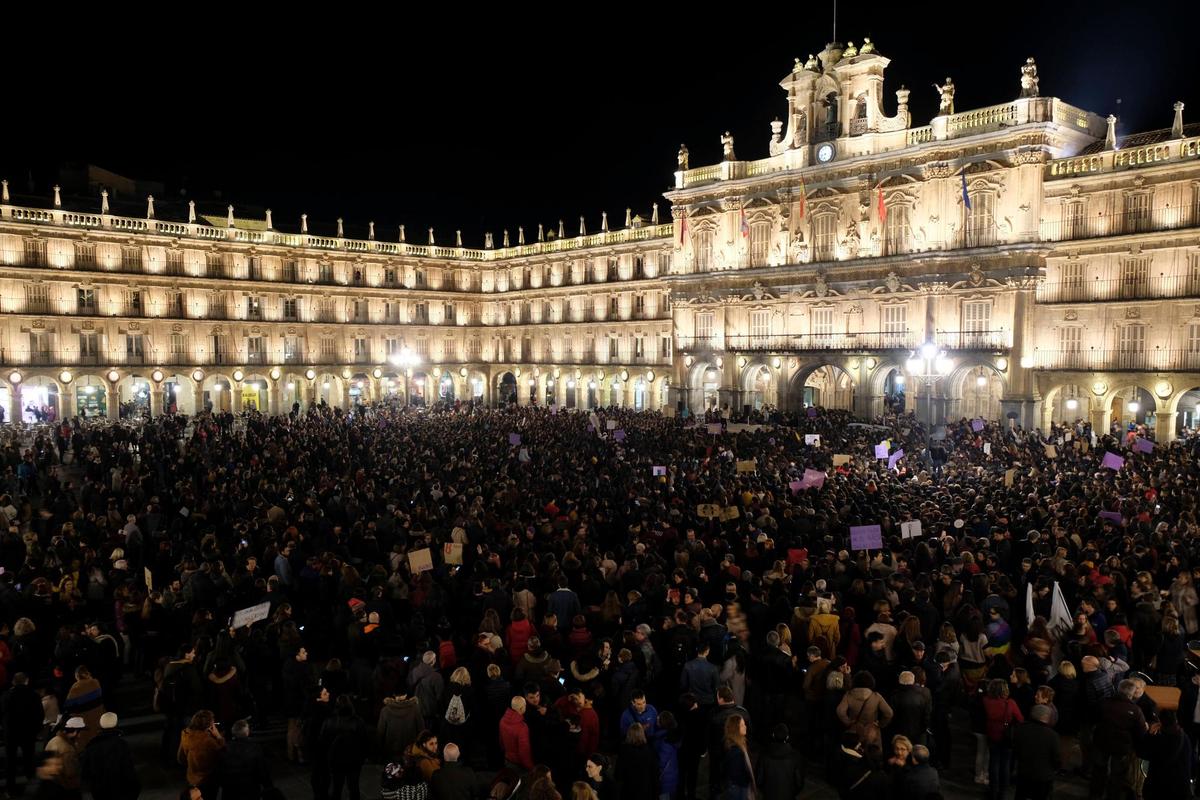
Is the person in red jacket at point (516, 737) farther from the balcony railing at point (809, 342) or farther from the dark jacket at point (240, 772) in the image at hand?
the balcony railing at point (809, 342)

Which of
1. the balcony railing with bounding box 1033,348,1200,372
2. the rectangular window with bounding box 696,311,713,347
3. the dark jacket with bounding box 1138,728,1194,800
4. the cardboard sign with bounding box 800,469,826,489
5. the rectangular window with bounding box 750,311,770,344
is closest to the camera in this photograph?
the dark jacket with bounding box 1138,728,1194,800

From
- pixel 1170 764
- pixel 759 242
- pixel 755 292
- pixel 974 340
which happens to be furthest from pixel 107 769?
pixel 759 242

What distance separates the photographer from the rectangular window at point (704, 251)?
45.5m

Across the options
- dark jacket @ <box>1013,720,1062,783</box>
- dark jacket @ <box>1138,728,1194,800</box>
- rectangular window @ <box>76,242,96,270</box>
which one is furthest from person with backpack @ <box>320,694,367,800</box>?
rectangular window @ <box>76,242,96,270</box>

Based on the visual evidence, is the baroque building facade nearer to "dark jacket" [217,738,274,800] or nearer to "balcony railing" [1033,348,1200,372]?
"balcony railing" [1033,348,1200,372]

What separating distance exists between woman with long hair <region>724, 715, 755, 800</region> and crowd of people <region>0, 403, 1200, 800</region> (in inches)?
0.9

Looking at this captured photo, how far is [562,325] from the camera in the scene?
2288 inches

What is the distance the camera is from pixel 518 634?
9.61 metres

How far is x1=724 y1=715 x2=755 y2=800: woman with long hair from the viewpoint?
277 inches

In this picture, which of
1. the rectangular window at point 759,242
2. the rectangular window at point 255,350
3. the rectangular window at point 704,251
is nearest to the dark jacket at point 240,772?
the rectangular window at point 759,242

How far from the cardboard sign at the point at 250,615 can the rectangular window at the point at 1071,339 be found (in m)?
33.6

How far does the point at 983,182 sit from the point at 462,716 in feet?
112

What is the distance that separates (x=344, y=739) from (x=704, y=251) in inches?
1592

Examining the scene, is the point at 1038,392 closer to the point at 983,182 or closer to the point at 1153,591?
the point at 983,182
